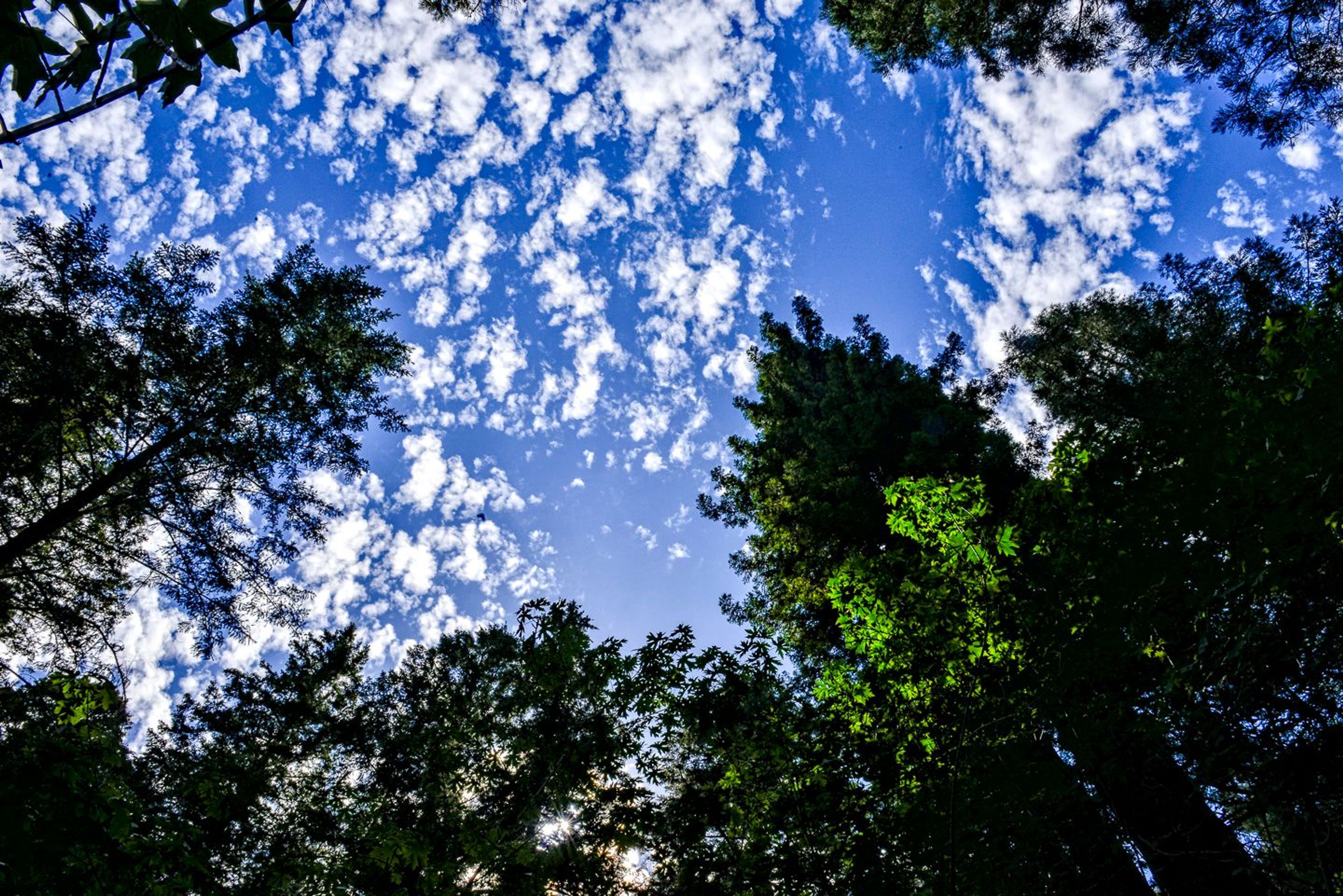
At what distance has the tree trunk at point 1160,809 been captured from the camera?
3.47 metres

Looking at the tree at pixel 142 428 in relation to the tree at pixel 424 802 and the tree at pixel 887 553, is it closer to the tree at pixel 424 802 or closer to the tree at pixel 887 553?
the tree at pixel 424 802

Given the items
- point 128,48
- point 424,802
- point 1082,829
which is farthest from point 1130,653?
point 424,802

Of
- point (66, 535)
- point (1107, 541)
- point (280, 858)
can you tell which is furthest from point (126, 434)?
point (1107, 541)

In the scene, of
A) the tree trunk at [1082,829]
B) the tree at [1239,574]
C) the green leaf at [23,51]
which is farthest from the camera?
the tree trunk at [1082,829]

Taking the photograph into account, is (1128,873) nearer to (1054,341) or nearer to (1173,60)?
(1173,60)

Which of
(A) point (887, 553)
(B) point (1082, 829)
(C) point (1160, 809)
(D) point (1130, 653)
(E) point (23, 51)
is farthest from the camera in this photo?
(A) point (887, 553)

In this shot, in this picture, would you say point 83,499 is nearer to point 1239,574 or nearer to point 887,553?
point 887,553

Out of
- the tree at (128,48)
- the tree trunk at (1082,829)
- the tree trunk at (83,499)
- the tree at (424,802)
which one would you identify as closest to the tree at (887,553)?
the tree trunk at (1082,829)

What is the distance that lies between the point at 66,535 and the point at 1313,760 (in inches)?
449

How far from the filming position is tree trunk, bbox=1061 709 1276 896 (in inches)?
137

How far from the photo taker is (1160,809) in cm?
515

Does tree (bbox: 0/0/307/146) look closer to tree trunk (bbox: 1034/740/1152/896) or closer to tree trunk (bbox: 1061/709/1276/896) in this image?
tree trunk (bbox: 1061/709/1276/896)

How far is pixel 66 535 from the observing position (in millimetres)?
6668

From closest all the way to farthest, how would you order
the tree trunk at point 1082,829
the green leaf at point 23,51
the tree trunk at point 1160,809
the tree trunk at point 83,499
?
the green leaf at point 23,51 < the tree trunk at point 1160,809 < the tree trunk at point 1082,829 < the tree trunk at point 83,499
